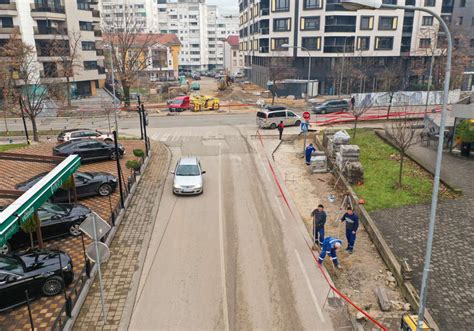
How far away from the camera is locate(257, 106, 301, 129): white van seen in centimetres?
3291

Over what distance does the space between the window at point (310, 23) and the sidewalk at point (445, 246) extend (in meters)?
42.0

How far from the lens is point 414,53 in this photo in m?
58.0

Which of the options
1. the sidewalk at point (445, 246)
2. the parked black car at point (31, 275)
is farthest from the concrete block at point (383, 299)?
the parked black car at point (31, 275)

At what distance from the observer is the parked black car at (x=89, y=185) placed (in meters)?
16.5

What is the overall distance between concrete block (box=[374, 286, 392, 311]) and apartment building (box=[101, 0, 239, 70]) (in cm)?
12893

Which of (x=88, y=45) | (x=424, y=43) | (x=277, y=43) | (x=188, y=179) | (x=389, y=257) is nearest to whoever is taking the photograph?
(x=389, y=257)

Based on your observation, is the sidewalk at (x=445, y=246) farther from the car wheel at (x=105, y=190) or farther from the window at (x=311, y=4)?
the window at (x=311, y=4)

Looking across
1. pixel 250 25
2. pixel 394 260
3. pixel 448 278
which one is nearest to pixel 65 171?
pixel 394 260

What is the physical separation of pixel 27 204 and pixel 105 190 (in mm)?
7371

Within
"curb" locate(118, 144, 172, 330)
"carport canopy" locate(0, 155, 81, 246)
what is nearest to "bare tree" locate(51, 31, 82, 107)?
"curb" locate(118, 144, 172, 330)

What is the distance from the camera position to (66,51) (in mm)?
51406

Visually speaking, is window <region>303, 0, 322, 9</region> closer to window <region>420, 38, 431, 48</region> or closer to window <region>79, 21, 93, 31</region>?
window <region>420, 38, 431, 48</region>

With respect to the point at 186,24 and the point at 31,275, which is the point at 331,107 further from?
the point at 186,24

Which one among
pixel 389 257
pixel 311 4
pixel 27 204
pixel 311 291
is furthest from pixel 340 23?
pixel 27 204
